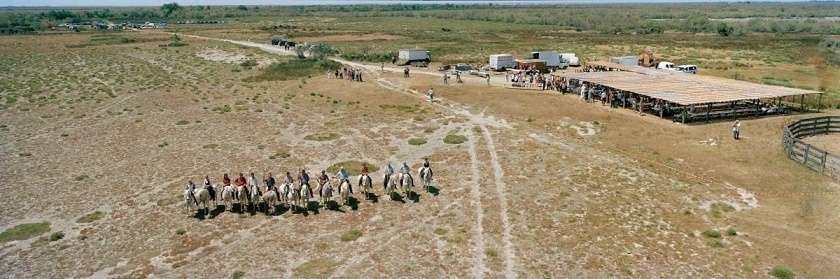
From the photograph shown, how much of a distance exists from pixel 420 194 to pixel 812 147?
18629mm

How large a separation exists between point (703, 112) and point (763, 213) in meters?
18.8

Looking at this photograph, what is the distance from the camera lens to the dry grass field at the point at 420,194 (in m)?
18.4

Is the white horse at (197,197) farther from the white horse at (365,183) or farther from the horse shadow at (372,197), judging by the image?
the horse shadow at (372,197)

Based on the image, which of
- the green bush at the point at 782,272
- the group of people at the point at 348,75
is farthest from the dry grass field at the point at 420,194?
the group of people at the point at 348,75

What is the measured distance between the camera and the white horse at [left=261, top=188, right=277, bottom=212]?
72.5ft

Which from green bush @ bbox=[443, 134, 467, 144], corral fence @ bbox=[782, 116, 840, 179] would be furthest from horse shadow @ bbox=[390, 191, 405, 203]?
corral fence @ bbox=[782, 116, 840, 179]

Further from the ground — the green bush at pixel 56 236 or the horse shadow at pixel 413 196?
the horse shadow at pixel 413 196

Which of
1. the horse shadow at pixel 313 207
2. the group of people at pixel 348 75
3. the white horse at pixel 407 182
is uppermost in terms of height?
the group of people at pixel 348 75

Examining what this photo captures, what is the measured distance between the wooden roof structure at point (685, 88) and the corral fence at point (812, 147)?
11.9 ft

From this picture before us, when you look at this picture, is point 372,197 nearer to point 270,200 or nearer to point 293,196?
point 293,196

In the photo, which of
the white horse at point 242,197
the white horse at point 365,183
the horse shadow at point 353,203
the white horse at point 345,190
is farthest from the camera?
the white horse at point 365,183

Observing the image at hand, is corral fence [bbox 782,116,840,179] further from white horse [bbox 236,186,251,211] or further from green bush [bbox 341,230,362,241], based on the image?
white horse [bbox 236,186,251,211]

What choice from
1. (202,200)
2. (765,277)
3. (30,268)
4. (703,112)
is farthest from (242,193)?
(703,112)

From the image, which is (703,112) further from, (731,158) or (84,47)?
(84,47)
